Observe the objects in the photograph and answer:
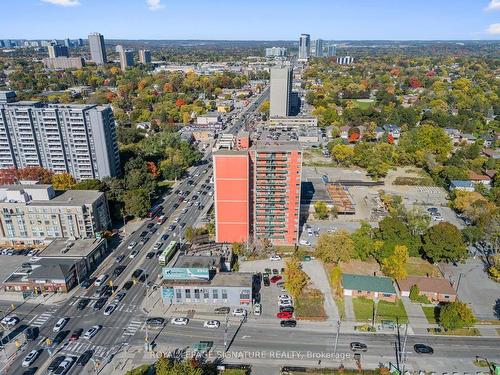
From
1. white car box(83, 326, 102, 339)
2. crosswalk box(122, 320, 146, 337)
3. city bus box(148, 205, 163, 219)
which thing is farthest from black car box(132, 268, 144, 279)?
city bus box(148, 205, 163, 219)

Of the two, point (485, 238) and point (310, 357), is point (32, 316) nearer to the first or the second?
point (310, 357)

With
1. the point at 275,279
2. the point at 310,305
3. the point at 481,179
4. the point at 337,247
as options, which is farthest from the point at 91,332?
the point at 481,179

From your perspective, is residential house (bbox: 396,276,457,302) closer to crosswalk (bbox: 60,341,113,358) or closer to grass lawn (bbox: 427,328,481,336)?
grass lawn (bbox: 427,328,481,336)

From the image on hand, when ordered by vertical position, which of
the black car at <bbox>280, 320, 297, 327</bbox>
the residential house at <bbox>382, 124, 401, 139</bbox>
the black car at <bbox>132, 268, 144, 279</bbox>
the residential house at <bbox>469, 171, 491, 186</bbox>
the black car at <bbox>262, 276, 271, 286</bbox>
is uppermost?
the residential house at <bbox>382, 124, 401, 139</bbox>

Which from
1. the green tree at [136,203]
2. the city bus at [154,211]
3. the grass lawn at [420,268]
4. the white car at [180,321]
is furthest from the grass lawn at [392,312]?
the city bus at [154,211]

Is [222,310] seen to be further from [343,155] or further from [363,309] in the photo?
[343,155]

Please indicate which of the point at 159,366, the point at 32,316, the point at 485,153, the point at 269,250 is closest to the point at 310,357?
the point at 159,366

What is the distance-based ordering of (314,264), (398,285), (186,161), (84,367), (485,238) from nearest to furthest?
1. (84,367)
2. (398,285)
3. (314,264)
4. (485,238)
5. (186,161)
